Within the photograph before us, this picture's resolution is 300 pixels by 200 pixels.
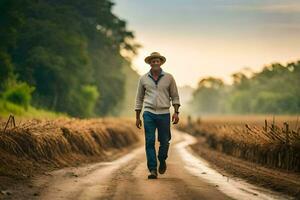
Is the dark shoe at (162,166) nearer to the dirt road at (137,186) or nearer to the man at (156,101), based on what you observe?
the man at (156,101)

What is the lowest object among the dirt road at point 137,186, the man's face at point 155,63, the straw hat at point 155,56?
the dirt road at point 137,186

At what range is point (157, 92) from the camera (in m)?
13.3

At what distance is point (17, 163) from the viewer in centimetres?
1368

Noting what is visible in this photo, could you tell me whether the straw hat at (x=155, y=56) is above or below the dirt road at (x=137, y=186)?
above

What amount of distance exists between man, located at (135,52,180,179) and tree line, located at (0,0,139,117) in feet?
119

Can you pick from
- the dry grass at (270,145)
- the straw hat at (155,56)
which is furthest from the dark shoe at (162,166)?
the dry grass at (270,145)

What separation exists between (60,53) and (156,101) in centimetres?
4744

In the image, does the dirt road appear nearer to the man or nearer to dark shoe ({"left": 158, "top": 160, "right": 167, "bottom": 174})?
dark shoe ({"left": 158, "top": 160, "right": 167, "bottom": 174})

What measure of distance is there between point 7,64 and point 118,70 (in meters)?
38.9

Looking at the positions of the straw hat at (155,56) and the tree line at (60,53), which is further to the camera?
the tree line at (60,53)

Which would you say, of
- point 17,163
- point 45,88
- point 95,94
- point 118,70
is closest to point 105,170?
point 17,163

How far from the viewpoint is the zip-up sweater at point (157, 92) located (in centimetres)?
1323

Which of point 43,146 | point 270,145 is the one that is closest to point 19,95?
point 43,146

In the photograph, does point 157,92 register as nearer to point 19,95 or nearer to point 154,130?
point 154,130
